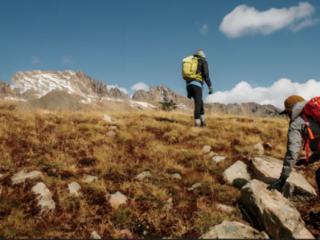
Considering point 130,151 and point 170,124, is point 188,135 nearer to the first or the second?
point 170,124

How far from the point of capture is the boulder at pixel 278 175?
1003cm

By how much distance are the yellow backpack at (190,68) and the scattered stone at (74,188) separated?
7.67 m

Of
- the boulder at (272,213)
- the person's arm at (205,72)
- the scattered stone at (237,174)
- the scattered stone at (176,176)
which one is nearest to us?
the boulder at (272,213)

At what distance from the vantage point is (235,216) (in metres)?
9.02

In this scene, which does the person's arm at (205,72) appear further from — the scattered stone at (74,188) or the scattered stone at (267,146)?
the scattered stone at (74,188)

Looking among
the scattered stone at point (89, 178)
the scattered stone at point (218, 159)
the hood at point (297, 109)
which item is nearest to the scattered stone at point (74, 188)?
the scattered stone at point (89, 178)

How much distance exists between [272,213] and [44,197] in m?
5.07

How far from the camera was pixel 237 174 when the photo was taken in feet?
36.9

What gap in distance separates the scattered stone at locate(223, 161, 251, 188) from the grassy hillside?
273 millimetres

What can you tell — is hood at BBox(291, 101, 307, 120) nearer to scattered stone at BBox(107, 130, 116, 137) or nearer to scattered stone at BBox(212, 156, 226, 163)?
scattered stone at BBox(212, 156, 226, 163)

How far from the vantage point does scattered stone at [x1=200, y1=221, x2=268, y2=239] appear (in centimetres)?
724

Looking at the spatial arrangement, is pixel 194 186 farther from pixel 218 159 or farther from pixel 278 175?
pixel 278 175

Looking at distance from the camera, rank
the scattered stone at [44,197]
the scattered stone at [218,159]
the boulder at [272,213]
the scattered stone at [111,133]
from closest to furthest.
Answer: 1. the boulder at [272,213]
2. the scattered stone at [44,197]
3. the scattered stone at [218,159]
4. the scattered stone at [111,133]

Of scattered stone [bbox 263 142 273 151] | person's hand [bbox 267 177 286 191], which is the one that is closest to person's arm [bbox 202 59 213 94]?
scattered stone [bbox 263 142 273 151]
